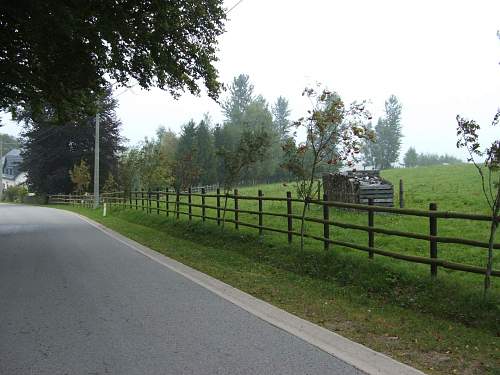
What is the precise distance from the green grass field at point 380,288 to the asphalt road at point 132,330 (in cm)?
88

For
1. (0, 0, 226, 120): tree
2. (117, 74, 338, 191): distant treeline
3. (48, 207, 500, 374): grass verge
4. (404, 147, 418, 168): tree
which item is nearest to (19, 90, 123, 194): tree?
(117, 74, 338, 191): distant treeline

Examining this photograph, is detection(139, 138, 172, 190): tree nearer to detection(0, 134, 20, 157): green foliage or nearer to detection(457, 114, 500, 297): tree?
detection(457, 114, 500, 297): tree

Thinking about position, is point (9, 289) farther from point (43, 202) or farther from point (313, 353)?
point (43, 202)

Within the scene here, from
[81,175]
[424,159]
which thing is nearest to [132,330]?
[81,175]

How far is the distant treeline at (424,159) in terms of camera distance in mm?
141375

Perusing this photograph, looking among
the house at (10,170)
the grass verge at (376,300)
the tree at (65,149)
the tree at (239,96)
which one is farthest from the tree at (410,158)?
the grass verge at (376,300)

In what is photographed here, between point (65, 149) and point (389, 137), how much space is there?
85.8 meters

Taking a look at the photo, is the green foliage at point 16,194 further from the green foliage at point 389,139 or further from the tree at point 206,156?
the green foliage at point 389,139

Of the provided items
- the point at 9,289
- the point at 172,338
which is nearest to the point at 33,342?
the point at 172,338

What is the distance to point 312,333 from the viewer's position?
17.7ft

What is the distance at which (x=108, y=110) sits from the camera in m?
53.4

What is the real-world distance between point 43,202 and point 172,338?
53.7 metres

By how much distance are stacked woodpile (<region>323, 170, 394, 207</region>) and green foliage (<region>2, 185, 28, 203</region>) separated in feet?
180

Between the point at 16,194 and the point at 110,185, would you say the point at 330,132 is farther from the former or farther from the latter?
the point at 16,194
